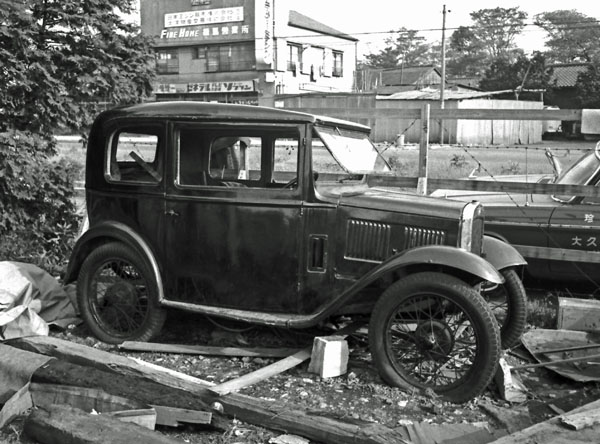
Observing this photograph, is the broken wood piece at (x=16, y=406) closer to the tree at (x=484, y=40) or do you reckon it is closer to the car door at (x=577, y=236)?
the car door at (x=577, y=236)

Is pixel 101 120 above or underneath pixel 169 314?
above

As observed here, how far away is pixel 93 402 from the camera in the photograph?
421 cm

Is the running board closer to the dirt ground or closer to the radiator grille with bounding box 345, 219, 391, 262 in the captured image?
the dirt ground

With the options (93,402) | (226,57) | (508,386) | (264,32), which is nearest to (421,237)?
(508,386)

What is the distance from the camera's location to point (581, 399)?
450 cm

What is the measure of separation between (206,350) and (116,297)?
0.96 m

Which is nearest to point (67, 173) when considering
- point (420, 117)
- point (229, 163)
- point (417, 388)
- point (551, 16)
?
point (229, 163)

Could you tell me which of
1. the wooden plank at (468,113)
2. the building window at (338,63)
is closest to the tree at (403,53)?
the building window at (338,63)

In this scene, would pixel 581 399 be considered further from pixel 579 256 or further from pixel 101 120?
pixel 101 120

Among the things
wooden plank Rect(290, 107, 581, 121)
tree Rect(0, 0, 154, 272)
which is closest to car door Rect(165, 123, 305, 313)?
wooden plank Rect(290, 107, 581, 121)

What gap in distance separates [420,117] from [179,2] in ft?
163

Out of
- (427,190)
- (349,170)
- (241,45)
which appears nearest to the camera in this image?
(349,170)

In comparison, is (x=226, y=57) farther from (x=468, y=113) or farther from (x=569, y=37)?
(x=468, y=113)

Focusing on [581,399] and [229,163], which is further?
[229,163]
